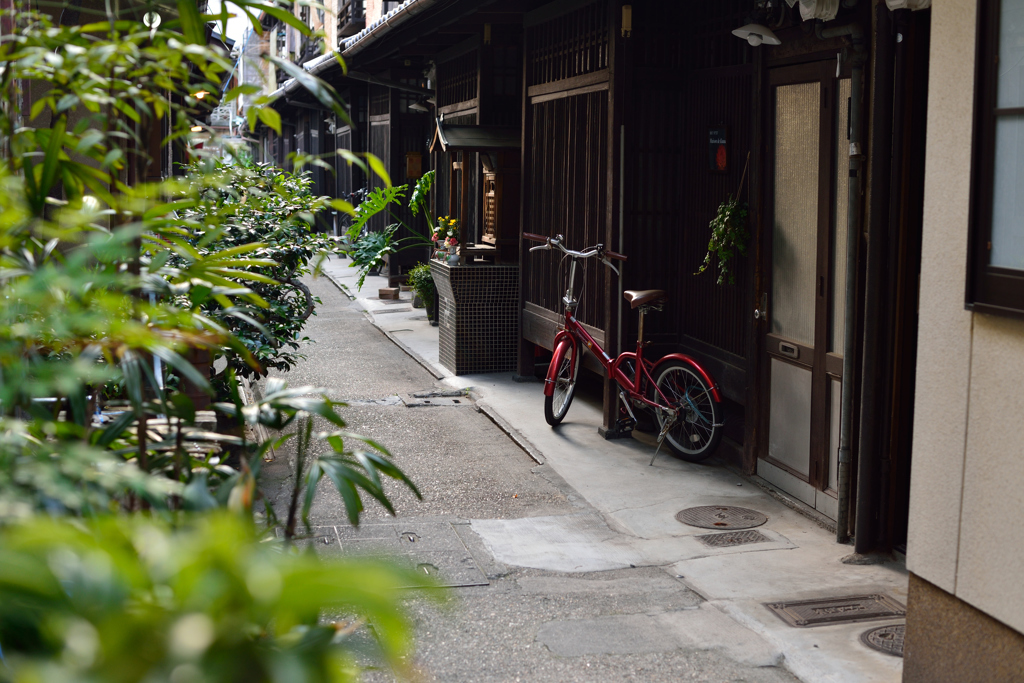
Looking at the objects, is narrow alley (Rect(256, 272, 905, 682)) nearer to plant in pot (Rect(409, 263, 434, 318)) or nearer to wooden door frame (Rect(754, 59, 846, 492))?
wooden door frame (Rect(754, 59, 846, 492))

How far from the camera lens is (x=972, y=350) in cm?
391

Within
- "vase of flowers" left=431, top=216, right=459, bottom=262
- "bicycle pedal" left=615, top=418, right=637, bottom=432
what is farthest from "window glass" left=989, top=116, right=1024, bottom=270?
"vase of flowers" left=431, top=216, right=459, bottom=262

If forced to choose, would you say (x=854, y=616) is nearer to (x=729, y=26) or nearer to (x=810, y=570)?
(x=810, y=570)

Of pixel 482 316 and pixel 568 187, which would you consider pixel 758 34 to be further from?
pixel 482 316

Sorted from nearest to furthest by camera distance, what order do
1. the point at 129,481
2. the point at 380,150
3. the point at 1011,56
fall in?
the point at 129,481
the point at 1011,56
the point at 380,150

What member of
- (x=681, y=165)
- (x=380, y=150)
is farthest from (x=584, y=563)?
(x=380, y=150)

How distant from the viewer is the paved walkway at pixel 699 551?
4.82 m

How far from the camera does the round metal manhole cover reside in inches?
259

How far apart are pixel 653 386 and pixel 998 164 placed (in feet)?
14.8

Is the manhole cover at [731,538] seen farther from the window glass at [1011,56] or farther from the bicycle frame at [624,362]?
the window glass at [1011,56]

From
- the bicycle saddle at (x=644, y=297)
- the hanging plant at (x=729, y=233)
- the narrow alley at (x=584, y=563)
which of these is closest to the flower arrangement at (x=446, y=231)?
the narrow alley at (x=584, y=563)

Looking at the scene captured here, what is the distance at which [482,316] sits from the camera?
38.3 ft

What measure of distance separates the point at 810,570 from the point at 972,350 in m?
2.23

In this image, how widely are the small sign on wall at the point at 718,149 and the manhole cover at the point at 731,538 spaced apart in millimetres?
2914
